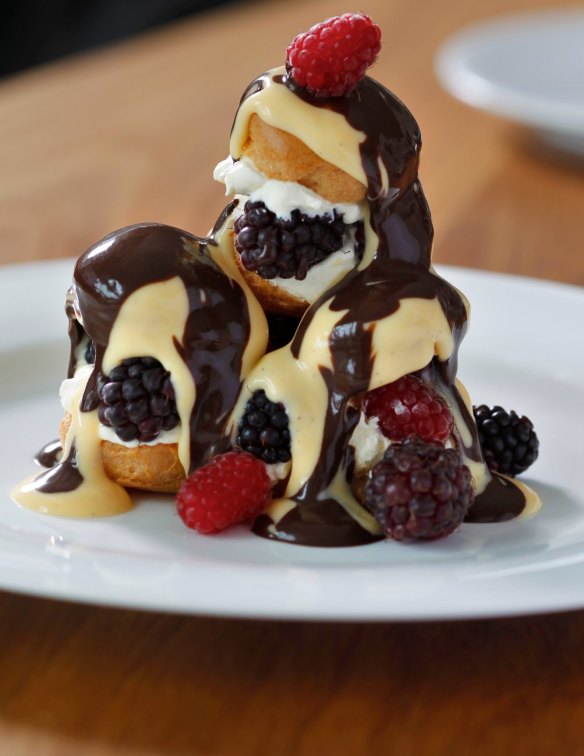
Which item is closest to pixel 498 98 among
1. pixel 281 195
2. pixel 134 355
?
pixel 281 195

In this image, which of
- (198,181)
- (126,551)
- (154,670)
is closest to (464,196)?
(198,181)

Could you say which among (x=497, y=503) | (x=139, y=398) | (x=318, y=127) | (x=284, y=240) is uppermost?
(x=318, y=127)

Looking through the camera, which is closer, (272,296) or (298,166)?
(298,166)

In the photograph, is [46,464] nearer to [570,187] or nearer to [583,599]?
[583,599]

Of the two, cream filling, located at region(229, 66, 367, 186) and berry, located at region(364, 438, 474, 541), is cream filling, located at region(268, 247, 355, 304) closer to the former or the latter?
cream filling, located at region(229, 66, 367, 186)

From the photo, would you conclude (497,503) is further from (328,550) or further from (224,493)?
(224,493)

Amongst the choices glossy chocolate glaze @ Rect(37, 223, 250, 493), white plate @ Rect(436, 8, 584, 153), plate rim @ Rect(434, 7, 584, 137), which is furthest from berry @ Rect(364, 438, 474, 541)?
white plate @ Rect(436, 8, 584, 153)
